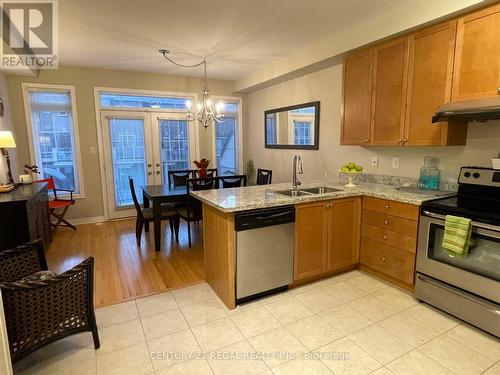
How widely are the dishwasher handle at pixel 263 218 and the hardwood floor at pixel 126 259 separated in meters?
1.03

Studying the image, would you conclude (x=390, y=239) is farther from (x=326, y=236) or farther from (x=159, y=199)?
(x=159, y=199)

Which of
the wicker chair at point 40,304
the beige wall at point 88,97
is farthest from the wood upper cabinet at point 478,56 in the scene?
the beige wall at point 88,97

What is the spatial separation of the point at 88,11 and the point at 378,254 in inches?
142

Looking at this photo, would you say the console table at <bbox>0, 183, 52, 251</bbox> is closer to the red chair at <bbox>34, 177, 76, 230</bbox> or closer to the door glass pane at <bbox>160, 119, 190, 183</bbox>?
the red chair at <bbox>34, 177, 76, 230</bbox>

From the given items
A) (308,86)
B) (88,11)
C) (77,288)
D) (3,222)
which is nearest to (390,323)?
(77,288)

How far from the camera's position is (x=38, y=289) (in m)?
1.68

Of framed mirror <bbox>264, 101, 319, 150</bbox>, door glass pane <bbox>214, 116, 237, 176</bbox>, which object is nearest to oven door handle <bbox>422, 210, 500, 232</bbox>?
framed mirror <bbox>264, 101, 319, 150</bbox>

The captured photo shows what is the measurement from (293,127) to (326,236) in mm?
2330

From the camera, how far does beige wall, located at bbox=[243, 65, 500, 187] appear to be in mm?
2539

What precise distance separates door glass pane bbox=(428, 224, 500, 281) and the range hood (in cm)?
88

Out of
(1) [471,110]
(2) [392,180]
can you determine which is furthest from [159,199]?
(1) [471,110]

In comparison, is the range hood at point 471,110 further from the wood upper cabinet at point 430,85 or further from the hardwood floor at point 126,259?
the hardwood floor at point 126,259

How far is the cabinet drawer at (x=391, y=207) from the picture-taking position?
2.51 m

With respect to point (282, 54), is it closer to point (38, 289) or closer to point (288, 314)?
point (288, 314)
